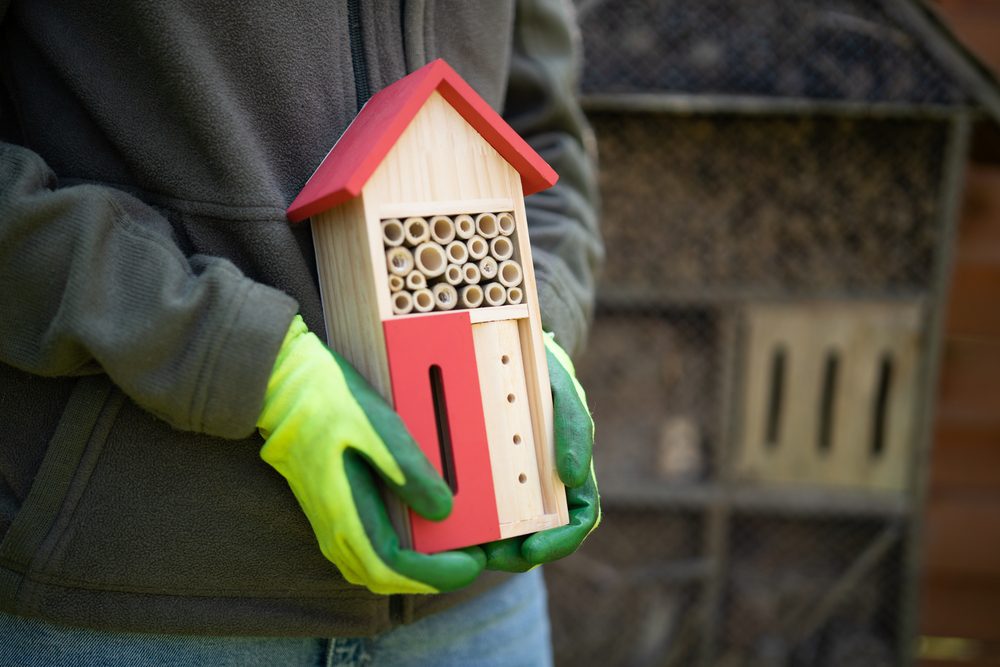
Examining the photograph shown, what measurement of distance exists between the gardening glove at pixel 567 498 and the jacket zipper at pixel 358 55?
0.30 metres

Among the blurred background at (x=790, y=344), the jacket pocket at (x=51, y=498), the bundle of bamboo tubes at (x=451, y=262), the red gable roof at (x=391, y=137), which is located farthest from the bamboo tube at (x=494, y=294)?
the blurred background at (x=790, y=344)

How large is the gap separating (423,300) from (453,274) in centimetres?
3

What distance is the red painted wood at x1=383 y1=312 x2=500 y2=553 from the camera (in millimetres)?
670

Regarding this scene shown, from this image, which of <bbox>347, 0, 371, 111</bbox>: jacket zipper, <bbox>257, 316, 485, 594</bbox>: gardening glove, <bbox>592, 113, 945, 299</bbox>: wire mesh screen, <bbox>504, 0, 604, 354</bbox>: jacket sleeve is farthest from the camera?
<bbox>592, 113, 945, 299</bbox>: wire mesh screen

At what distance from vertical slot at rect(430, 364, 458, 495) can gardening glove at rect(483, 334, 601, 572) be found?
0.07 m

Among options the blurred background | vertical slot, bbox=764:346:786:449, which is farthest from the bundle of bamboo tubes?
vertical slot, bbox=764:346:786:449

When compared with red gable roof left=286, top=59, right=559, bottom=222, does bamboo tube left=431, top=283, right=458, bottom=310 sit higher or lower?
lower

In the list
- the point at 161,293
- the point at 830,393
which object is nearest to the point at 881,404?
the point at 830,393

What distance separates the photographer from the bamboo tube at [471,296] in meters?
0.71

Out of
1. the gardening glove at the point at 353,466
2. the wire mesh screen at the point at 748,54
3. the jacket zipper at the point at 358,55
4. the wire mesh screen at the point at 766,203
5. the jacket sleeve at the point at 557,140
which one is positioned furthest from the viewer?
the wire mesh screen at the point at 766,203

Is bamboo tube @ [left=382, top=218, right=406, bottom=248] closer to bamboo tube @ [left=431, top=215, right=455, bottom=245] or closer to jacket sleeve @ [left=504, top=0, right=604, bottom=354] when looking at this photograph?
bamboo tube @ [left=431, top=215, right=455, bottom=245]

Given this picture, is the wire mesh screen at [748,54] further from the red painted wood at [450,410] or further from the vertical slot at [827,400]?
the red painted wood at [450,410]

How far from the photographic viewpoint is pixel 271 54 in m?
0.73

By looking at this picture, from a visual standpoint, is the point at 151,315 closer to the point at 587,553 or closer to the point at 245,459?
the point at 245,459
